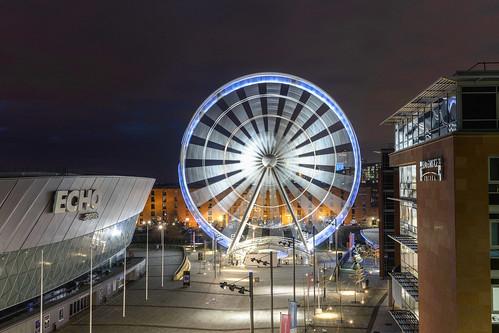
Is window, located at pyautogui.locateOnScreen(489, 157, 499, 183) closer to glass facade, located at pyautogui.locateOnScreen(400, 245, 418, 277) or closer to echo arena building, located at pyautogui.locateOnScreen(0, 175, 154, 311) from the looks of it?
glass facade, located at pyautogui.locateOnScreen(400, 245, 418, 277)

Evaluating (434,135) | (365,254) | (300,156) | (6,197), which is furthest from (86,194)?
(365,254)

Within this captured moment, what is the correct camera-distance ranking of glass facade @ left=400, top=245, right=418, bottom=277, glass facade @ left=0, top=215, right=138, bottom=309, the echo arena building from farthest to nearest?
glass facade @ left=0, top=215, right=138, bottom=309 → glass facade @ left=400, top=245, right=418, bottom=277 → the echo arena building

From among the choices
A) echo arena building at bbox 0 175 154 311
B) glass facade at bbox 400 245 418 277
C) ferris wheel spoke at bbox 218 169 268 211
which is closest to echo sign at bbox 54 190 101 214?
echo arena building at bbox 0 175 154 311

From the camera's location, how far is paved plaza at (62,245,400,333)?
3306 cm

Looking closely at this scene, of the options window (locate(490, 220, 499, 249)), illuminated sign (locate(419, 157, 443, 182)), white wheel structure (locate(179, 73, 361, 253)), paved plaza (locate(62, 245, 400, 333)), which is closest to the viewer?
window (locate(490, 220, 499, 249))

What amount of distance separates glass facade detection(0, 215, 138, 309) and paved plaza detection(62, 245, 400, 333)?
350cm

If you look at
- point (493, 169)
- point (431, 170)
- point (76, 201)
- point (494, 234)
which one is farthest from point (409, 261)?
point (76, 201)

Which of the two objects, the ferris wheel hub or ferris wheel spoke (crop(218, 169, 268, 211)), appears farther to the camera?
ferris wheel spoke (crop(218, 169, 268, 211))

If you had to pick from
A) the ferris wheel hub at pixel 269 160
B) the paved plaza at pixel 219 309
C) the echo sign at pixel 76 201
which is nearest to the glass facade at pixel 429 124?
the paved plaza at pixel 219 309

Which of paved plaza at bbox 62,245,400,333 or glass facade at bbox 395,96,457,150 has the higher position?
glass facade at bbox 395,96,457,150

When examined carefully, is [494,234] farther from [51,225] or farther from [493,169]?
[51,225]

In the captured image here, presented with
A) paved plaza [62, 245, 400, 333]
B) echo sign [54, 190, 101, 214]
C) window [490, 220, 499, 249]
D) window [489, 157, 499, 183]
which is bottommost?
paved plaza [62, 245, 400, 333]

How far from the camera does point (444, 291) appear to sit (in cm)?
1912

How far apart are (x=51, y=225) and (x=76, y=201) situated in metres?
2.62
